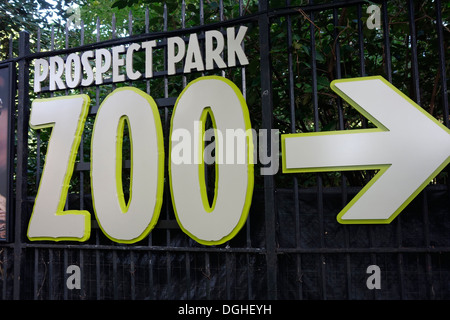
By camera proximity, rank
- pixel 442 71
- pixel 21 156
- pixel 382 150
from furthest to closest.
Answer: pixel 21 156 < pixel 382 150 < pixel 442 71

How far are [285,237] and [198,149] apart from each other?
1.12 metres

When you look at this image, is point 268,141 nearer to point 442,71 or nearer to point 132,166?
point 132,166

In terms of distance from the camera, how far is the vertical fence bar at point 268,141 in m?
3.65

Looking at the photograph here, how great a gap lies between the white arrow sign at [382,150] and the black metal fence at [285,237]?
108mm

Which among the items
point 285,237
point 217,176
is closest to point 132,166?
point 217,176

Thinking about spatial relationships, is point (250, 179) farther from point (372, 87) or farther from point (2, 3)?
point (2, 3)

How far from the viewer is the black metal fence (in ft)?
11.1

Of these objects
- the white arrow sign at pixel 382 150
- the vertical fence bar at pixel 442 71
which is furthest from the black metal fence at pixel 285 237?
the white arrow sign at pixel 382 150

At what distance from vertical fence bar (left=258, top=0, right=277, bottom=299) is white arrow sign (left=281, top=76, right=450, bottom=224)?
287 millimetres

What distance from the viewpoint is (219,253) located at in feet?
12.6

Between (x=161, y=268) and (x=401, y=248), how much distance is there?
2135mm

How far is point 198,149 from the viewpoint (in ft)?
13.0
